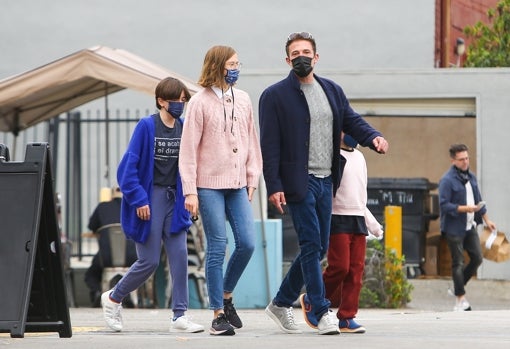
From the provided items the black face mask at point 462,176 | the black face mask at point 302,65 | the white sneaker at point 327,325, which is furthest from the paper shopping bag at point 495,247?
the black face mask at point 302,65

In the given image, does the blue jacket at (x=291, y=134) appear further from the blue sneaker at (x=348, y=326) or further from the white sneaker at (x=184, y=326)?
the white sneaker at (x=184, y=326)

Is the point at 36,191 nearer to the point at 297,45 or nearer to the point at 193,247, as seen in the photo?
the point at 297,45

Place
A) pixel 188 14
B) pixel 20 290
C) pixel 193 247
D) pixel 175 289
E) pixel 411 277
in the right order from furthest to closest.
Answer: pixel 188 14 → pixel 411 277 → pixel 193 247 → pixel 175 289 → pixel 20 290

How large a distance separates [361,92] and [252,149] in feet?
32.6

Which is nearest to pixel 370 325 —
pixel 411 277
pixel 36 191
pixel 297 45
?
pixel 297 45

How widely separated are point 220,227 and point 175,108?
3.33ft

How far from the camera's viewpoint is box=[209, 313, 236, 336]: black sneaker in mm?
9000

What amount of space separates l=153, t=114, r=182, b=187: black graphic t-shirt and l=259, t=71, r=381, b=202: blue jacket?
0.87 meters

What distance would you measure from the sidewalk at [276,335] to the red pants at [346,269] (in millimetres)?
223

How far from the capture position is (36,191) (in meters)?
7.76

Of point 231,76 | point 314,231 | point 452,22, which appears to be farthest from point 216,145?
point 452,22

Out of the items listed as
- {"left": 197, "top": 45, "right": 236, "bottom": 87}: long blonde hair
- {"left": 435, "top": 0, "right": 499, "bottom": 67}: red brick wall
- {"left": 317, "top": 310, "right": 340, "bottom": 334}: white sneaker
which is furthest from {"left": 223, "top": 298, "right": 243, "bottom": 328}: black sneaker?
{"left": 435, "top": 0, "right": 499, "bottom": 67}: red brick wall

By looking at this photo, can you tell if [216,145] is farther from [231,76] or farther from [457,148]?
[457,148]

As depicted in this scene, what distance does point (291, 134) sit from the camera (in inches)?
351
